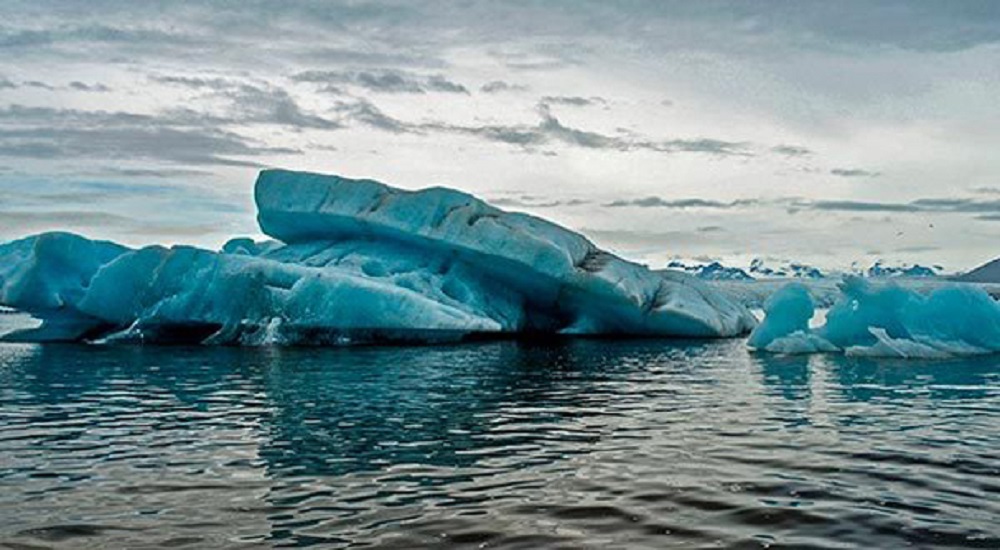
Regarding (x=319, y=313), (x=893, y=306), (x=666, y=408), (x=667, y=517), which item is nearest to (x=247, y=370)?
(x=319, y=313)

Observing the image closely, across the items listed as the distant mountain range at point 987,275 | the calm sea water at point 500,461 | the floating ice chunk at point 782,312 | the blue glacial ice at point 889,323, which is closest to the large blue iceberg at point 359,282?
the floating ice chunk at point 782,312

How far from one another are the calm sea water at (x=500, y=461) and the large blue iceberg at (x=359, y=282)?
29.2 ft

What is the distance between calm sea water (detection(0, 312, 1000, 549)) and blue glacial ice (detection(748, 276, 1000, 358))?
5928 millimetres

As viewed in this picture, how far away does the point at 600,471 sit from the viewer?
27.6 ft

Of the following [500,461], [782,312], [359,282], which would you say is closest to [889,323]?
[782,312]

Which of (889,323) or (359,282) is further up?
(359,282)

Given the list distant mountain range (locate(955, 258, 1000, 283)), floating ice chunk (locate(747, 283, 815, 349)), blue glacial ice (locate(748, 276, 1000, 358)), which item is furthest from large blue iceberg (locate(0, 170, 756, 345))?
distant mountain range (locate(955, 258, 1000, 283))

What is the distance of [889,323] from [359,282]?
15039 millimetres

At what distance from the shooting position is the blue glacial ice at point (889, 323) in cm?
2377

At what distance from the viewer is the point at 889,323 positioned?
25203 mm

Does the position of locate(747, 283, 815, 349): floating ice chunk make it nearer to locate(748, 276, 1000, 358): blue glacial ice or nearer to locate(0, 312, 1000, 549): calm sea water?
locate(748, 276, 1000, 358): blue glacial ice

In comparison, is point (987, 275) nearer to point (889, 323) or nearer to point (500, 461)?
point (889, 323)

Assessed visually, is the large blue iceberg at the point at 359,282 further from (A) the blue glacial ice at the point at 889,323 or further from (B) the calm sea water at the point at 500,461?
(B) the calm sea water at the point at 500,461

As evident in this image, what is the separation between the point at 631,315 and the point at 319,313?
11.4 metres
